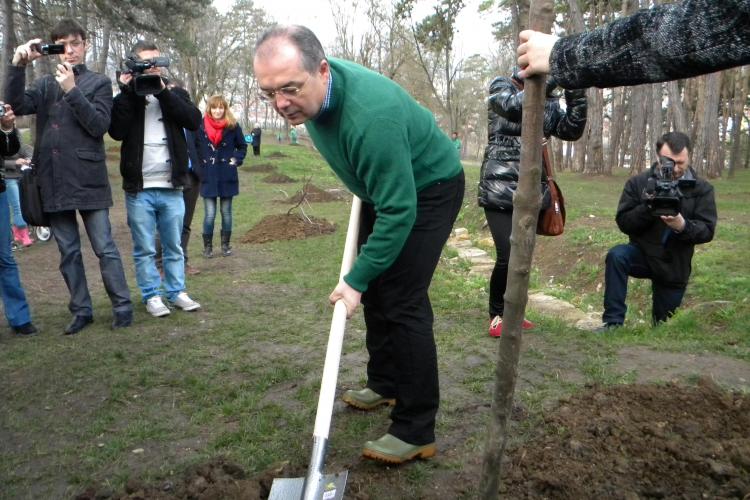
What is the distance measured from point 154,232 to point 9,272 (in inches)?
40.4

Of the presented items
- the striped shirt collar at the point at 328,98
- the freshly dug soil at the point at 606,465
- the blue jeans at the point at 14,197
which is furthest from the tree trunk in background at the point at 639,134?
the striped shirt collar at the point at 328,98

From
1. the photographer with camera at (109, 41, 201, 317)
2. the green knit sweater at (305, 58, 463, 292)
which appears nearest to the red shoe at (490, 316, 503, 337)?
the green knit sweater at (305, 58, 463, 292)

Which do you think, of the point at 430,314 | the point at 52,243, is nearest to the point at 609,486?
the point at 430,314

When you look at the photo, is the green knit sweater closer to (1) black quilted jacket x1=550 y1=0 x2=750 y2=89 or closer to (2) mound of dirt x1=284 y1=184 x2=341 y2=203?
(1) black quilted jacket x1=550 y1=0 x2=750 y2=89

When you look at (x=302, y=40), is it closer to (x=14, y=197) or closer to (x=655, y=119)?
(x=14, y=197)

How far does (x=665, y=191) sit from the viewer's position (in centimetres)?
435

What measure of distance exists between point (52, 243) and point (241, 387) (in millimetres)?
6767

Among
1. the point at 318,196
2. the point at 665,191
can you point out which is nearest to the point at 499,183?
the point at 665,191

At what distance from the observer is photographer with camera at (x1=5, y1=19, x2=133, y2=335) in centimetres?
418

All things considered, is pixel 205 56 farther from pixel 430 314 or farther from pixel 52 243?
pixel 430 314

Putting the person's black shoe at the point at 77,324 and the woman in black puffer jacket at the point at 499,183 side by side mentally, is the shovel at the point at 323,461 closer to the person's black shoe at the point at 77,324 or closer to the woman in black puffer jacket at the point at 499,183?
the woman in black puffer jacket at the point at 499,183

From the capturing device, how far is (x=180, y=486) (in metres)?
2.38

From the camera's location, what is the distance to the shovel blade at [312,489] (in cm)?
208

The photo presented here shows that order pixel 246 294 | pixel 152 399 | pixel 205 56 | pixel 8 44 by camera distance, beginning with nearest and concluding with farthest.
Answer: pixel 152 399 < pixel 246 294 < pixel 8 44 < pixel 205 56
